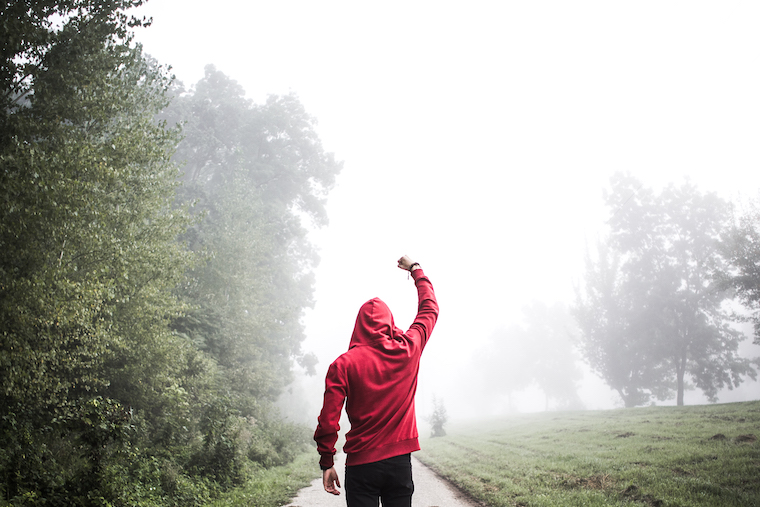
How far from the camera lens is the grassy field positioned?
6.73 metres

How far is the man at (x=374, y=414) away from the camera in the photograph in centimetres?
255

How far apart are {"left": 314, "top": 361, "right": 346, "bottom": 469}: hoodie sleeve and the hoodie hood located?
0.29 metres

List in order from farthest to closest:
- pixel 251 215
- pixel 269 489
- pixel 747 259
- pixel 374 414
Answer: pixel 251 215 < pixel 747 259 < pixel 269 489 < pixel 374 414

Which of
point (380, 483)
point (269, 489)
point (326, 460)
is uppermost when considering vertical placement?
point (326, 460)

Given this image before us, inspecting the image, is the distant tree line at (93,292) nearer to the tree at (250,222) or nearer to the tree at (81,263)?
the tree at (81,263)

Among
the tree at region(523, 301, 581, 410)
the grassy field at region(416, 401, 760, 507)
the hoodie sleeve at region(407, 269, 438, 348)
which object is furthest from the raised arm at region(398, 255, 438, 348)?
the tree at region(523, 301, 581, 410)

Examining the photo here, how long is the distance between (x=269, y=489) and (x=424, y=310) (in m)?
8.71

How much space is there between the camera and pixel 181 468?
8.52 m

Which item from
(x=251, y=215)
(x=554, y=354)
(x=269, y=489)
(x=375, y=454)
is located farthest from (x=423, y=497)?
(x=554, y=354)

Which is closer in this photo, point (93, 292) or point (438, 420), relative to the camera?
point (93, 292)

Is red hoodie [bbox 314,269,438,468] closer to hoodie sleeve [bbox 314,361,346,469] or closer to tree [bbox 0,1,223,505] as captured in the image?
hoodie sleeve [bbox 314,361,346,469]

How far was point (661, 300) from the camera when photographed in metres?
27.2

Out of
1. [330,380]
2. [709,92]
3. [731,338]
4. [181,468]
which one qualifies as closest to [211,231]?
[181,468]

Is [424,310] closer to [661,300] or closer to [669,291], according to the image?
[661,300]
